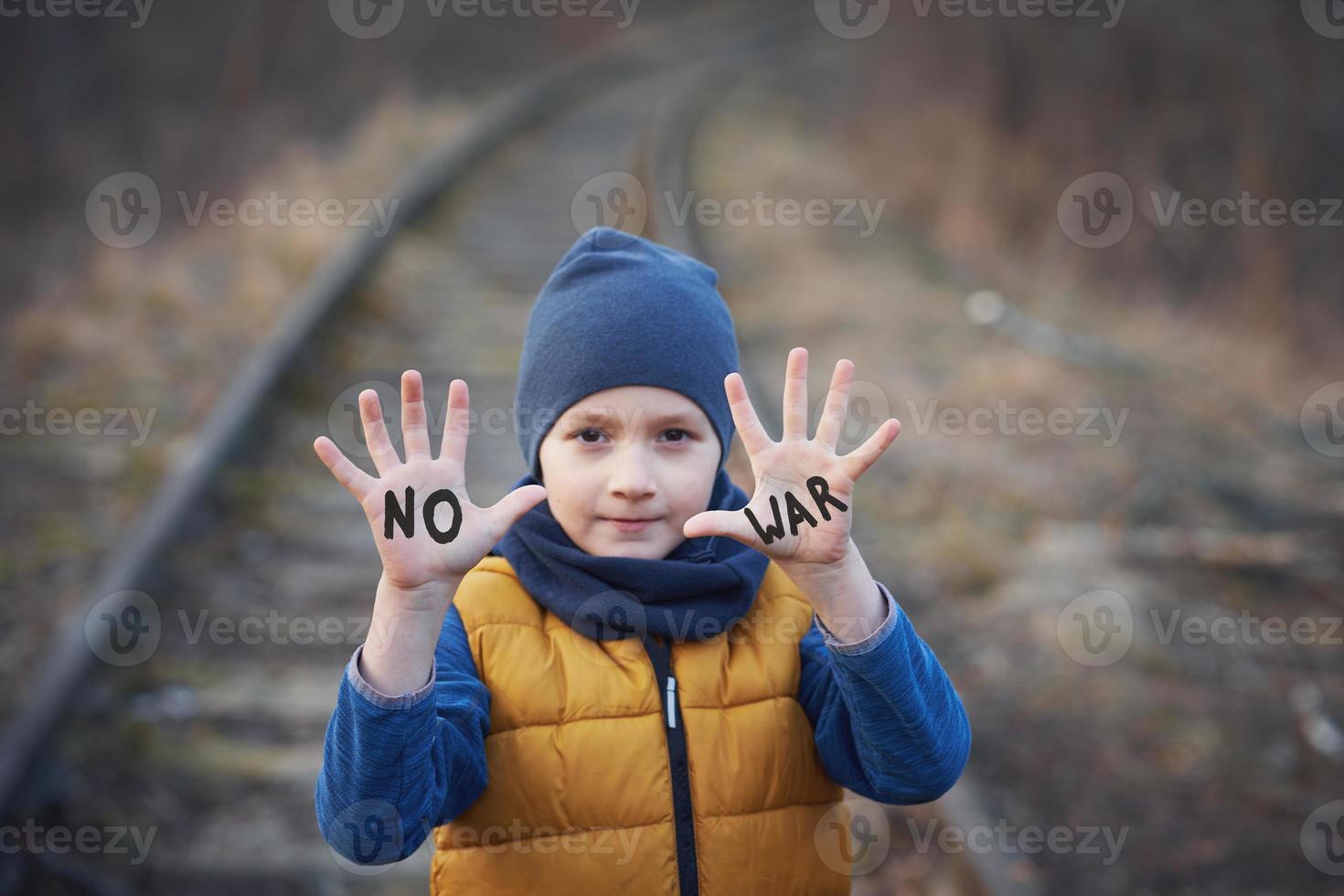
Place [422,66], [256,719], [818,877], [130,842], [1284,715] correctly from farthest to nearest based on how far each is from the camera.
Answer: [422,66], [1284,715], [256,719], [130,842], [818,877]

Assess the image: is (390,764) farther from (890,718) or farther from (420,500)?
(890,718)

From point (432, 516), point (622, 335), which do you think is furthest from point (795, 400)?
point (432, 516)

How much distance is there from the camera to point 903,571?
4.61m

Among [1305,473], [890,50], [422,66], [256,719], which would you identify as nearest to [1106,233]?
[890,50]

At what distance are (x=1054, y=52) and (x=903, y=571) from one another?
10.7m

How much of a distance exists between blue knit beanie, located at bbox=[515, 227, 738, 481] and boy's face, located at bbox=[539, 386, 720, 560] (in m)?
0.03

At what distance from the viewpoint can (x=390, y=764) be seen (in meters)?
1.42

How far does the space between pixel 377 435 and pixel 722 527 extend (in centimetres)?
52

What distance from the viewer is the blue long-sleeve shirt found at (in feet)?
4.68

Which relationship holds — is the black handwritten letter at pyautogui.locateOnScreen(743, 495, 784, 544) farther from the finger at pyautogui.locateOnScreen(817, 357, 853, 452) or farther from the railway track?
the railway track

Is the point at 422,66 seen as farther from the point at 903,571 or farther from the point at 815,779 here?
the point at 815,779

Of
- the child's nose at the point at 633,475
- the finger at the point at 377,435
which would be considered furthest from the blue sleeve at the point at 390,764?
the child's nose at the point at 633,475

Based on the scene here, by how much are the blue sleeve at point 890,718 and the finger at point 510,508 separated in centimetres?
48

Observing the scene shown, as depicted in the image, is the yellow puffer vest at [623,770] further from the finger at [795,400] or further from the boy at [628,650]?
the finger at [795,400]
